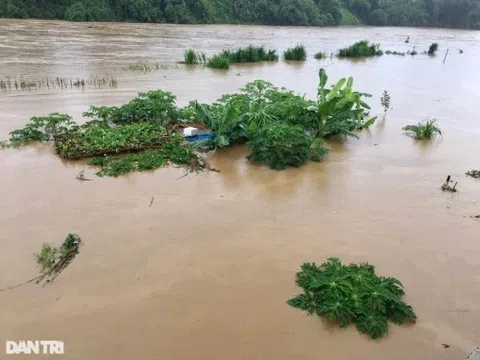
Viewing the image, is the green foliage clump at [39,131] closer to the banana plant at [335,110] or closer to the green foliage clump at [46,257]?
the green foliage clump at [46,257]

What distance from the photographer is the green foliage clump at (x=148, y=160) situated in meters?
5.68

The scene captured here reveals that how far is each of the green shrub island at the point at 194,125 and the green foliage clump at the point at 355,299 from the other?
2641 millimetres

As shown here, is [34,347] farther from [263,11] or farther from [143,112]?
[263,11]

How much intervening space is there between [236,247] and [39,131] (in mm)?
4303

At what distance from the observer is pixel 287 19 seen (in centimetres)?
4669

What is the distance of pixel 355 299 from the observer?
11.1ft

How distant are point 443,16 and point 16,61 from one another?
60799 millimetres

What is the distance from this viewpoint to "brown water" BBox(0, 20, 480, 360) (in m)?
3.17

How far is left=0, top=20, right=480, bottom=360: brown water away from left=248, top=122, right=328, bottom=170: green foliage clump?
0.67ft

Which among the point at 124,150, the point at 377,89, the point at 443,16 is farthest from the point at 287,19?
the point at 124,150

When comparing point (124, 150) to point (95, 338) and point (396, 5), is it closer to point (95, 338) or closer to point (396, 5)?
point (95, 338)

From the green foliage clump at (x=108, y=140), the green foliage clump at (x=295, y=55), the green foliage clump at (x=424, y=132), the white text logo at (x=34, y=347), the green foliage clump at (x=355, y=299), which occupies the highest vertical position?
the green foliage clump at (x=295, y=55)

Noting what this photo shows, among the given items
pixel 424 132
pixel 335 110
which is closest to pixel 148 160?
pixel 335 110

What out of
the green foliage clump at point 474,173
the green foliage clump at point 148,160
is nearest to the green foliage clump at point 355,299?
the green foliage clump at point 148,160
